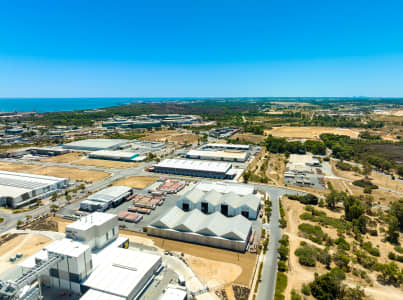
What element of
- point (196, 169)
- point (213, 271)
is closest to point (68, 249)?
point (213, 271)

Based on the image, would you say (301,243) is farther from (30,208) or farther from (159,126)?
(159,126)

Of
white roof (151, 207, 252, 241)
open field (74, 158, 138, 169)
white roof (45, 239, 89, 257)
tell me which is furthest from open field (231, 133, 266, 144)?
white roof (45, 239, 89, 257)

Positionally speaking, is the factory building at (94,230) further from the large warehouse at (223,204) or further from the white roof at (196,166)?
the white roof at (196,166)

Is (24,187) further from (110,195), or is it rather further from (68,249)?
(68,249)

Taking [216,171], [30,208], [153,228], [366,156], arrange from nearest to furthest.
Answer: [153,228] → [30,208] → [216,171] → [366,156]

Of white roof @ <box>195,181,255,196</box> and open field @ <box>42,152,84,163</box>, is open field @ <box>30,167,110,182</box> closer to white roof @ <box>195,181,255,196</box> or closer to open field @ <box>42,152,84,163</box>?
open field @ <box>42,152,84,163</box>

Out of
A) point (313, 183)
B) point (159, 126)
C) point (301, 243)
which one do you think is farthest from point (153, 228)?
point (159, 126)
